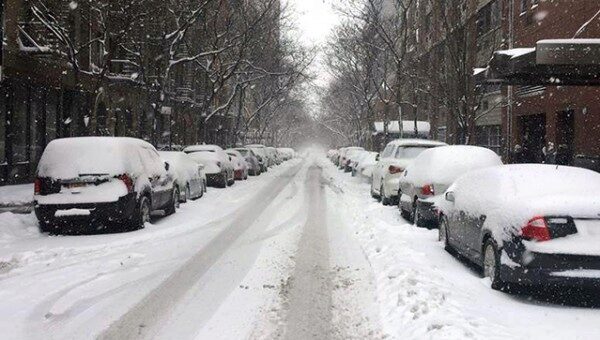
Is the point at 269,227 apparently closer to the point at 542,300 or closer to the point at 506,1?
the point at 542,300

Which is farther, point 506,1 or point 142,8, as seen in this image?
point 506,1

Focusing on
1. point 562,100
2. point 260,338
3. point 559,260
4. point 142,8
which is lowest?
point 260,338

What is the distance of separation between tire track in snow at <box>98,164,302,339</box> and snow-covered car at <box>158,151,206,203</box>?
5.13 meters

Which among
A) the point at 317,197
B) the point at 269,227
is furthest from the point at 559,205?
the point at 317,197

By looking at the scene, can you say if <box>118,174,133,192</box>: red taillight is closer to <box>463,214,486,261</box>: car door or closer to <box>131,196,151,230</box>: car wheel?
<box>131,196,151,230</box>: car wheel

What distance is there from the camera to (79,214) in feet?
34.7

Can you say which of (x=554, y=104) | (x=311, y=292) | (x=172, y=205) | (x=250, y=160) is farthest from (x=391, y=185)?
(x=250, y=160)

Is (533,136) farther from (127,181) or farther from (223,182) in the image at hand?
(127,181)

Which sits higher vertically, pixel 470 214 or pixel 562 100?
pixel 562 100

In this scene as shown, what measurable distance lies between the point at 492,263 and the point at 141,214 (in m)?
6.95

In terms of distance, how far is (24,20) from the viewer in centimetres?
2178

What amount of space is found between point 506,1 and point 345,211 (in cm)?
1789

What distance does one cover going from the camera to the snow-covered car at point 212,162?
22.9 metres

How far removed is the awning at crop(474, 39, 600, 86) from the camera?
10.0m
